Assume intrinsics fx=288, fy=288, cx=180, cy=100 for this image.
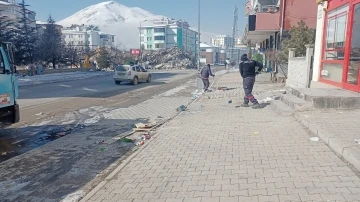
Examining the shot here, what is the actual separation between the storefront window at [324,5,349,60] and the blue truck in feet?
31.2

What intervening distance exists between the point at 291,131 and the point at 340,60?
173 inches

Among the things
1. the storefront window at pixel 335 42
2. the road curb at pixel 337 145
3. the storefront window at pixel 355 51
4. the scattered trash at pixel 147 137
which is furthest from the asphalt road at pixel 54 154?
the storefront window at pixel 355 51

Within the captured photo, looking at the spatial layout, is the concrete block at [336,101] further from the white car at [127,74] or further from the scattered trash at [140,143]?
the white car at [127,74]

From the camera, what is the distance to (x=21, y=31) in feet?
128

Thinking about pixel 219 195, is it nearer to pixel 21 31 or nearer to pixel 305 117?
pixel 305 117

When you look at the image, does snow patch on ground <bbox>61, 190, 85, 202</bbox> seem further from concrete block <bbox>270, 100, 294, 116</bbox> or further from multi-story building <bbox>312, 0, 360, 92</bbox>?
multi-story building <bbox>312, 0, 360, 92</bbox>

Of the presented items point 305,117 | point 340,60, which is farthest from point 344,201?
point 340,60

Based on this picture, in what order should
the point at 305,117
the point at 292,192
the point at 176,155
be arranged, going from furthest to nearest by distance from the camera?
the point at 305,117
the point at 176,155
the point at 292,192

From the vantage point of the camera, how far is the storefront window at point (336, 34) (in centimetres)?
895

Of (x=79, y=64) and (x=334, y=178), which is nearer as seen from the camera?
(x=334, y=178)

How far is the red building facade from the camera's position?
824cm

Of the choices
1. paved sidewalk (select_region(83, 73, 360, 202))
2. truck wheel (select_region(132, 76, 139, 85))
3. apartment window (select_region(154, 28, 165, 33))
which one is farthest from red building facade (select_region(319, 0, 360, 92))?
apartment window (select_region(154, 28, 165, 33))

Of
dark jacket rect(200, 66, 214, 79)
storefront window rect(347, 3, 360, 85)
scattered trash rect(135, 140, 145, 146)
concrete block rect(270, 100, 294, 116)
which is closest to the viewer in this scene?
scattered trash rect(135, 140, 145, 146)

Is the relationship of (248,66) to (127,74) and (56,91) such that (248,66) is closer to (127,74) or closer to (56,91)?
(56,91)
